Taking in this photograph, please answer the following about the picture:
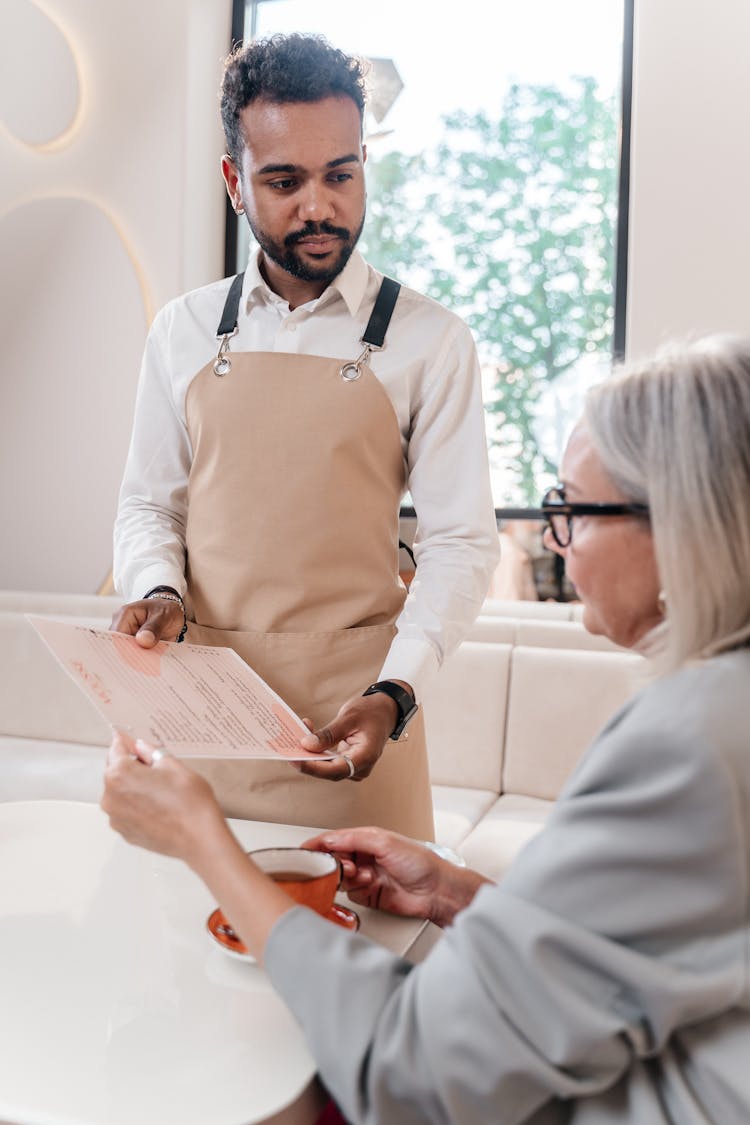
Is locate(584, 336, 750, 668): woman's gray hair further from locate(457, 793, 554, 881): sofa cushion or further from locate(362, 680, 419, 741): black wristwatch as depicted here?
locate(457, 793, 554, 881): sofa cushion

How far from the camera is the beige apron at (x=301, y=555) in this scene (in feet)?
4.83

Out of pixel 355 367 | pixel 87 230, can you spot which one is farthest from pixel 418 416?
pixel 87 230

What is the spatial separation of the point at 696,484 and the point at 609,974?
343mm

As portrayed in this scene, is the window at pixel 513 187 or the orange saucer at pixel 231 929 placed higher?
the window at pixel 513 187

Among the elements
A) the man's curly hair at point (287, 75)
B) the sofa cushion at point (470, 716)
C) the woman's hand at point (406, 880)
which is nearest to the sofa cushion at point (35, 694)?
the sofa cushion at point (470, 716)

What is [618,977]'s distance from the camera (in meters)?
0.65

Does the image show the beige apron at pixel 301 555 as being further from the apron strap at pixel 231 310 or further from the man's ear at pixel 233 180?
the man's ear at pixel 233 180

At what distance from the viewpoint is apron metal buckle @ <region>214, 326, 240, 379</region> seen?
1.58 meters

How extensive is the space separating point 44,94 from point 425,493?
10.4 feet

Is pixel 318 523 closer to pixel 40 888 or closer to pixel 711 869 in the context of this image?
pixel 40 888

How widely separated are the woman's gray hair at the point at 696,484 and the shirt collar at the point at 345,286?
845 millimetres

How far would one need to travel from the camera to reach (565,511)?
869 millimetres

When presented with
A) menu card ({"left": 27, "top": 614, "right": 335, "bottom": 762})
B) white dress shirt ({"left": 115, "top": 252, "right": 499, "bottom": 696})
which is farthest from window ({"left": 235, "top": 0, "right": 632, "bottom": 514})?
menu card ({"left": 27, "top": 614, "right": 335, "bottom": 762})

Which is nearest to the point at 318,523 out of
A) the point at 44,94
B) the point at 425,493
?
the point at 425,493
